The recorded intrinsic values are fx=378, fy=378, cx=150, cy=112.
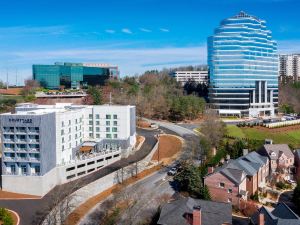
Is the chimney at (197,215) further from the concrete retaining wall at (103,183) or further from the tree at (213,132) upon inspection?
the tree at (213,132)

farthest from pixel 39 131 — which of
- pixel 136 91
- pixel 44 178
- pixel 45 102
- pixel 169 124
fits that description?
pixel 136 91

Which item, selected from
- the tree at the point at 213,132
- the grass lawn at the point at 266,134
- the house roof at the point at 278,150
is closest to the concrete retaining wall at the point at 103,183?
the tree at the point at 213,132

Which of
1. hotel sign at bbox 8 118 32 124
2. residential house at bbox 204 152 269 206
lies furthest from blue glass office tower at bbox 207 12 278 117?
hotel sign at bbox 8 118 32 124

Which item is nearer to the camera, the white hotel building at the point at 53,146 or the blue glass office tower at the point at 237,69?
the white hotel building at the point at 53,146

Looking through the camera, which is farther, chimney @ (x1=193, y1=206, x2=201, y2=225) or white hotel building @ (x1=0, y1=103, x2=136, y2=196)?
white hotel building @ (x1=0, y1=103, x2=136, y2=196)

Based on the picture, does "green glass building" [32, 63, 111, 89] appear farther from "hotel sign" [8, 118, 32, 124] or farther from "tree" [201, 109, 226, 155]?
"hotel sign" [8, 118, 32, 124]

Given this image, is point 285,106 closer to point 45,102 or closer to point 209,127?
point 209,127

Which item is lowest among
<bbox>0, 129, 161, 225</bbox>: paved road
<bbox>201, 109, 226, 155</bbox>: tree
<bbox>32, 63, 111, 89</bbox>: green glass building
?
<bbox>0, 129, 161, 225</bbox>: paved road
